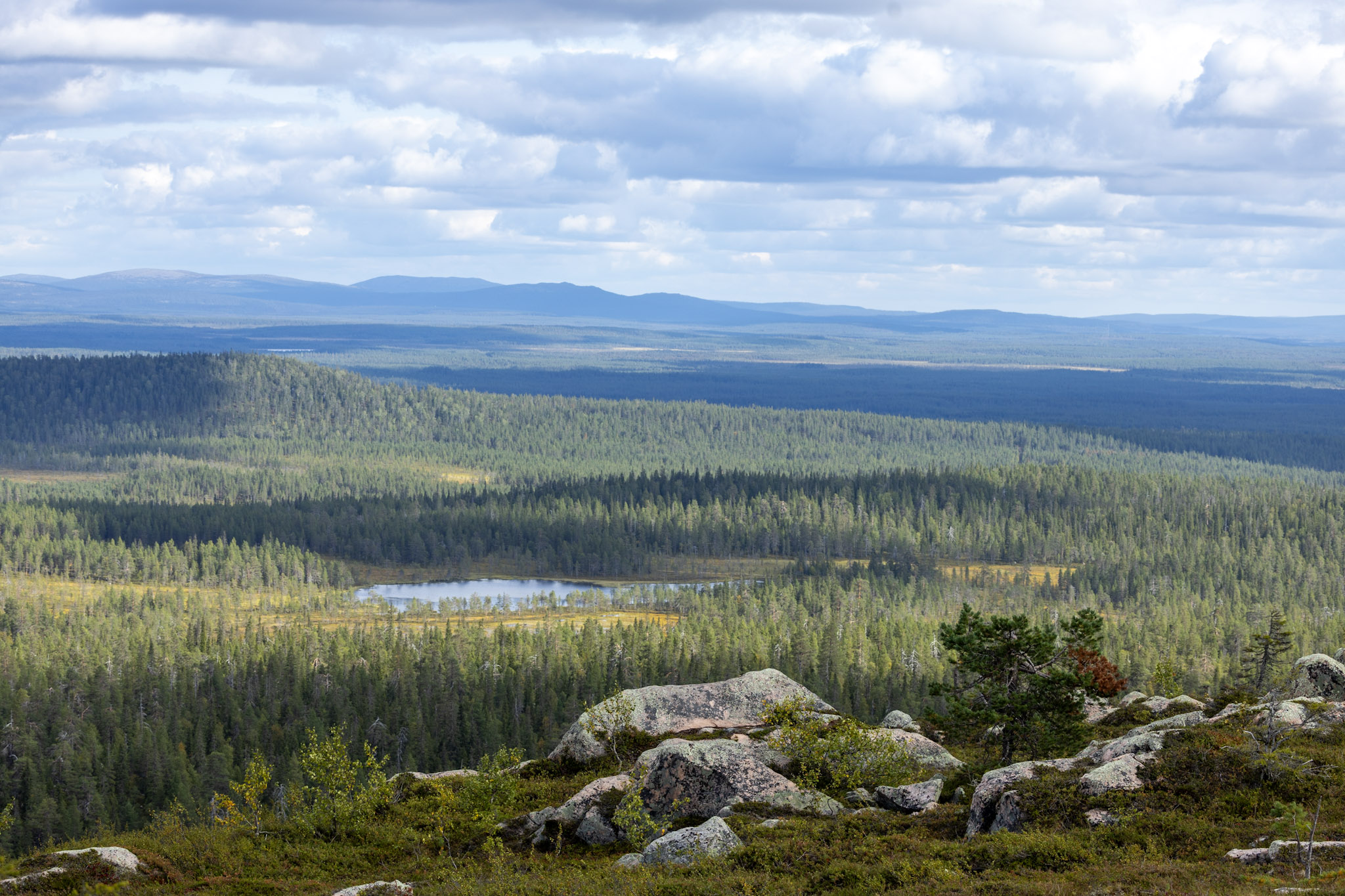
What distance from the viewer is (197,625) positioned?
19275 centimetres

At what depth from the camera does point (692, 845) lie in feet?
152

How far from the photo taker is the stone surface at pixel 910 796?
51.4 meters

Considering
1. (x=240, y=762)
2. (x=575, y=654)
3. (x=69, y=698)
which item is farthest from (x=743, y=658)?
(x=69, y=698)

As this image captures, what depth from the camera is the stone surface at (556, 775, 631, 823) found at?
179ft

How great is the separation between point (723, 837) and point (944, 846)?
8085 mm

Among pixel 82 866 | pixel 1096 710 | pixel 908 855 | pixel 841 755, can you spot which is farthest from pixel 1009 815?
pixel 82 866

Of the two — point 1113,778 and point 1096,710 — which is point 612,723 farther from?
point 1113,778

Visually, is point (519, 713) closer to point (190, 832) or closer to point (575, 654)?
point (575, 654)

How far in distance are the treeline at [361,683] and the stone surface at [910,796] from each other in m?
83.6

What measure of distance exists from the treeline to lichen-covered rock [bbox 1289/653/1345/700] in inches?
2904

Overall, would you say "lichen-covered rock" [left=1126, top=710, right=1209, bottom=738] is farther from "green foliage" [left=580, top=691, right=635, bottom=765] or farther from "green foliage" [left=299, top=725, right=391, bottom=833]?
"green foliage" [left=299, top=725, right=391, bottom=833]

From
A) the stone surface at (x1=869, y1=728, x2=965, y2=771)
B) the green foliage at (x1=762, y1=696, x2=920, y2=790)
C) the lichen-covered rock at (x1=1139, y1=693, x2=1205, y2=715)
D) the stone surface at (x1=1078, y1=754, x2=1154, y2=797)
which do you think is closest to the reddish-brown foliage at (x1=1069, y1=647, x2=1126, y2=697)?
the lichen-covered rock at (x1=1139, y1=693, x2=1205, y2=715)

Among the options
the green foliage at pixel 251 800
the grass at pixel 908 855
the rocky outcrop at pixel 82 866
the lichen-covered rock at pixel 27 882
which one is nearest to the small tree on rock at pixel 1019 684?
the grass at pixel 908 855

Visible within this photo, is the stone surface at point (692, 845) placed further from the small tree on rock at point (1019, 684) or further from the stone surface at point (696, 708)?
the stone surface at point (696, 708)
